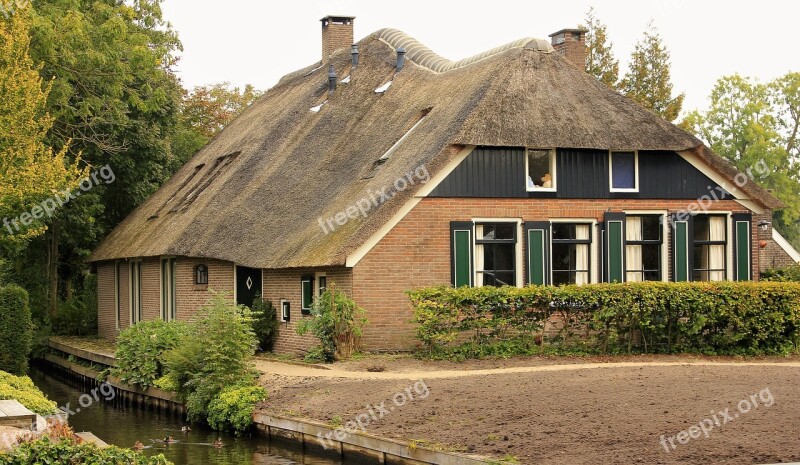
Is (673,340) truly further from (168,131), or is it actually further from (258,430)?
(168,131)

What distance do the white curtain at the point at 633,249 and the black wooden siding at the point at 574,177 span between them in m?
0.57

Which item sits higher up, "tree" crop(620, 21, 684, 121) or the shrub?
"tree" crop(620, 21, 684, 121)

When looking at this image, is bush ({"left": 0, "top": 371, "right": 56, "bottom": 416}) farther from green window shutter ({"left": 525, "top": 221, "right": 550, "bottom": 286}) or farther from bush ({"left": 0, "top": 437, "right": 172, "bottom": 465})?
green window shutter ({"left": 525, "top": 221, "right": 550, "bottom": 286})

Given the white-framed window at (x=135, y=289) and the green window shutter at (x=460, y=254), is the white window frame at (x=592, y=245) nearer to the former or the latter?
the green window shutter at (x=460, y=254)

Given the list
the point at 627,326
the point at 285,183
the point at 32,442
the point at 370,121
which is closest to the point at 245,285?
the point at 285,183

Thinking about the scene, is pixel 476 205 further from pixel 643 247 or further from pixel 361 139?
pixel 361 139

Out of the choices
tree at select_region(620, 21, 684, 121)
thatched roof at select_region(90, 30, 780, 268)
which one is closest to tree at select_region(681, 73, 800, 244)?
tree at select_region(620, 21, 684, 121)

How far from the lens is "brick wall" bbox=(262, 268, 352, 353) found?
2327 centimetres

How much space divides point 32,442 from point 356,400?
628 cm

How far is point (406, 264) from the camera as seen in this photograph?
2294cm

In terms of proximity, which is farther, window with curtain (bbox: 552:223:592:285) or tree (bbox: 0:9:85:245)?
window with curtain (bbox: 552:223:592:285)

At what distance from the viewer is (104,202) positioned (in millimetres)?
39031

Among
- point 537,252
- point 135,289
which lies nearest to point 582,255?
point 537,252

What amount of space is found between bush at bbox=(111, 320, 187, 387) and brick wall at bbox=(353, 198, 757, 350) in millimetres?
3842
